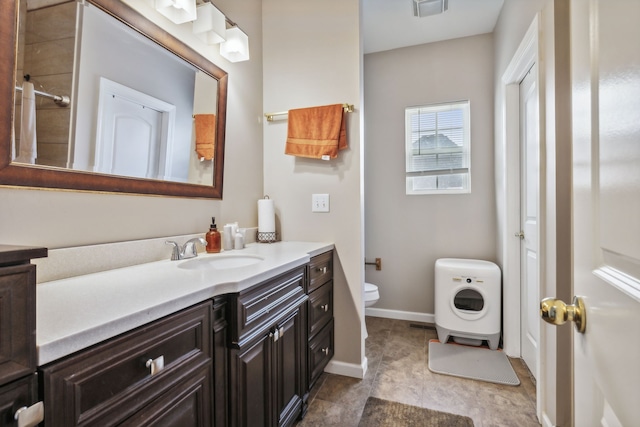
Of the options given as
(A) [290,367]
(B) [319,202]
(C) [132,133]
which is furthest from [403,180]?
(C) [132,133]

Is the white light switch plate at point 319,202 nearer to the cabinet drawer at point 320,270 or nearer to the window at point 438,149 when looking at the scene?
the cabinet drawer at point 320,270

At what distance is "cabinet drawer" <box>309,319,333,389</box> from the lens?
1.65 meters

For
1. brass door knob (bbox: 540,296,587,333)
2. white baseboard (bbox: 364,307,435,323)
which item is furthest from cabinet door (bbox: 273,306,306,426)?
white baseboard (bbox: 364,307,435,323)

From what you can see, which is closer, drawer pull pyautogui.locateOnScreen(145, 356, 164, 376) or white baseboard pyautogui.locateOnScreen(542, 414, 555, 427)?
drawer pull pyautogui.locateOnScreen(145, 356, 164, 376)

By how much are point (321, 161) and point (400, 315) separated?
A: 1.84m

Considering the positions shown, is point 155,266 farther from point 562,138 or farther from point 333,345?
point 562,138

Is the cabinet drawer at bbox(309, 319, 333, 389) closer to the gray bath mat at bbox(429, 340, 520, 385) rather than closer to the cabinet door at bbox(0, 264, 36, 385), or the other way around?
the gray bath mat at bbox(429, 340, 520, 385)

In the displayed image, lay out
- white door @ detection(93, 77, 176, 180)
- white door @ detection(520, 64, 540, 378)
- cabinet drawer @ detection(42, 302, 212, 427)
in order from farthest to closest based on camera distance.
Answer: white door @ detection(520, 64, 540, 378) → white door @ detection(93, 77, 176, 180) → cabinet drawer @ detection(42, 302, 212, 427)

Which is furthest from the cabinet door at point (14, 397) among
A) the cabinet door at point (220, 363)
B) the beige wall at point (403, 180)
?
the beige wall at point (403, 180)

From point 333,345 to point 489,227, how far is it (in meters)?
1.76

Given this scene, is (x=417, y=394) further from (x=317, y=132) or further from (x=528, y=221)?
(x=317, y=132)

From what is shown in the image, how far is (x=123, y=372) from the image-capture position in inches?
25.6

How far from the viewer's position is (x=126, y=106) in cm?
121

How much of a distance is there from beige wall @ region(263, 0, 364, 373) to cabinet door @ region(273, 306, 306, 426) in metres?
0.54
